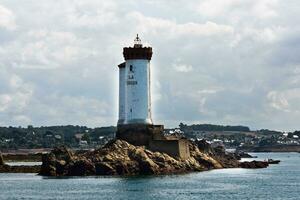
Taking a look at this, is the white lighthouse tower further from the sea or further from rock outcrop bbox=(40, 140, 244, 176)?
the sea

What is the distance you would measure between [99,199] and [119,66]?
34.3m

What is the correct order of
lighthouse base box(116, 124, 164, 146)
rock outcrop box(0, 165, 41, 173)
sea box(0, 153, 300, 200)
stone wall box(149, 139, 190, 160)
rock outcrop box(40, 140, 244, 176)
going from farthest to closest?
rock outcrop box(0, 165, 41, 173), lighthouse base box(116, 124, 164, 146), stone wall box(149, 139, 190, 160), rock outcrop box(40, 140, 244, 176), sea box(0, 153, 300, 200)

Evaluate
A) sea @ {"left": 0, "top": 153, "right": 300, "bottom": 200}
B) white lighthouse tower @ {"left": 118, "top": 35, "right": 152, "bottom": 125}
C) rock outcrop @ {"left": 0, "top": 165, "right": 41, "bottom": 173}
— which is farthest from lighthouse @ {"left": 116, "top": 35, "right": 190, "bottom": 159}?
rock outcrop @ {"left": 0, "top": 165, "right": 41, "bottom": 173}

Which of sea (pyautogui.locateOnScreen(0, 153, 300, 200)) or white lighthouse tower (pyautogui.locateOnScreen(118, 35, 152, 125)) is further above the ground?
white lighthouse tower (pyautogui.locateOnScreen(118, 35, 152, 125))

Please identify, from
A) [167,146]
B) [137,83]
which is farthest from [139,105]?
[167,146]

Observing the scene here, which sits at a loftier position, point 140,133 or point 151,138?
point 140,133

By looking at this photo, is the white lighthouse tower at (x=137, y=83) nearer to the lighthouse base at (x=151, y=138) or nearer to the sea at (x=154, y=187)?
the lighthouse base at (x=151, y=138)

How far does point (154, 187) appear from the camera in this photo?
70.4 m

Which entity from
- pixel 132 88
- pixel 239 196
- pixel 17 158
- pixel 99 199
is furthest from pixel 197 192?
pixel 17 158

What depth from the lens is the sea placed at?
212ft

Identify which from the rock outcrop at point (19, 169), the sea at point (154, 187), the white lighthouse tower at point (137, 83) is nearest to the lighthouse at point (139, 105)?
the white lighthouse tower at point (137, 83)

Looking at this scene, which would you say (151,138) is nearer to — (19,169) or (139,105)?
(139,105)

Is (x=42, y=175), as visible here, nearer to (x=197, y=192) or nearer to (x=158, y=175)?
(x=158, y=175)

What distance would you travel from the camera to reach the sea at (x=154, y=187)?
6456 centimetres
